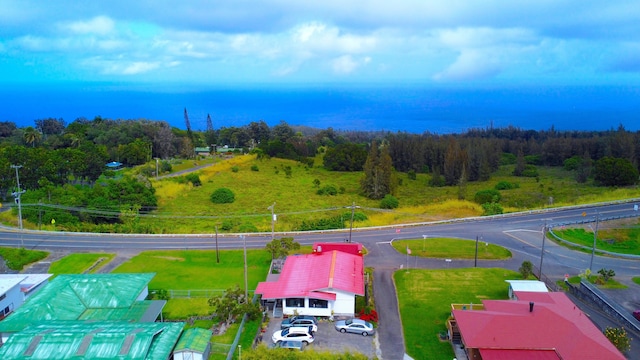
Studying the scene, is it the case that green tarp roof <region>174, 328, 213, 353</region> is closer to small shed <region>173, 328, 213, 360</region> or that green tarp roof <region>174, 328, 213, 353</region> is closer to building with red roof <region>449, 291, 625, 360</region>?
small shed <region>173, 328, 213, 360</region>

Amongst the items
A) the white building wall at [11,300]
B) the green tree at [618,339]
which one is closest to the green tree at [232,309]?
the white building wall at [11,300]

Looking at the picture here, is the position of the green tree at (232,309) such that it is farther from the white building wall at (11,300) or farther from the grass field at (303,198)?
the grass field at (303,198)

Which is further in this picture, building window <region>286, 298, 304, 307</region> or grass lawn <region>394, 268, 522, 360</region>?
building window <region>286, 298, 304, 307</region>

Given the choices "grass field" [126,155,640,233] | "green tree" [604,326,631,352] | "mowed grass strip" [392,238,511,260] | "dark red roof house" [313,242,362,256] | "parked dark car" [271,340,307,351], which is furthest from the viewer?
"grass field" [126,155,640,233]

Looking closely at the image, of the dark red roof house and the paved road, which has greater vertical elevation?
the dark red roof house

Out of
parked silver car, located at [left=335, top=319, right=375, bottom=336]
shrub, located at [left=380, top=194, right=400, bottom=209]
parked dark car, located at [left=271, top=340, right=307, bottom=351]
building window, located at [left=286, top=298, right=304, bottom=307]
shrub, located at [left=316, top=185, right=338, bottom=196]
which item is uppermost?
shrub, located at [left=316, top=185, right=338, bottom=196]

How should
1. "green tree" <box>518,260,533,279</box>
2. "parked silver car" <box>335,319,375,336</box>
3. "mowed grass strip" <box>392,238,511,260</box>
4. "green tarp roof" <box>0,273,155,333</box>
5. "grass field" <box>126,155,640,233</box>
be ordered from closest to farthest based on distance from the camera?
"green tarp roof" <box>0,273,155,333</box> < "parked silver car" <box>335,319,375,336</box> < "green tree" <box>518,260,533,279</box> < "mowed grass strip" <box>392,238,511,260</box> < "grass field" <box>126,155,640,233</box>

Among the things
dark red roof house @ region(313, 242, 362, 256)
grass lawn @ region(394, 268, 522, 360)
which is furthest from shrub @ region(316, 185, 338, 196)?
grass lawn @ region(394, 268, 522, 360)
